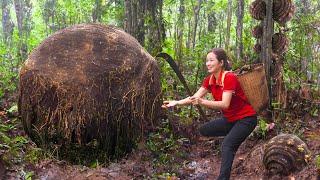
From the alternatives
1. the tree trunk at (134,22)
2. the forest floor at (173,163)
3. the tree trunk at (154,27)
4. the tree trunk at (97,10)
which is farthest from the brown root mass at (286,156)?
the tree trunk at (97,10)

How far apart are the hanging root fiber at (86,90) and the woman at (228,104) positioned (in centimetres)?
107

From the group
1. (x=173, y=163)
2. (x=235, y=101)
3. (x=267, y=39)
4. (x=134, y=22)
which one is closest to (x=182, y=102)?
(x=235, y=101)

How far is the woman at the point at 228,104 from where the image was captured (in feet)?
15.8

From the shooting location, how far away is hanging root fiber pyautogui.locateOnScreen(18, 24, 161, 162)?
221 inches

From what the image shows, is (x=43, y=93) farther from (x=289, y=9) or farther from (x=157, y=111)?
(x=289, y=9)

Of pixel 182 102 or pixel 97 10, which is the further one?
pixel 97 10

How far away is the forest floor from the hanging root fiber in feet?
1.29

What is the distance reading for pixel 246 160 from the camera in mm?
6113

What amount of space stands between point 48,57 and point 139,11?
3.38 meters

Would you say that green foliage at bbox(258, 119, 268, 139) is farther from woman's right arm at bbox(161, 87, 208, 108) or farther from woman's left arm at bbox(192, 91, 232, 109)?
woman's left arm at bbox(192, 91, 232, 109)

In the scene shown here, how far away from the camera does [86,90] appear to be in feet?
18.4

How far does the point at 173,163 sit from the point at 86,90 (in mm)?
1834

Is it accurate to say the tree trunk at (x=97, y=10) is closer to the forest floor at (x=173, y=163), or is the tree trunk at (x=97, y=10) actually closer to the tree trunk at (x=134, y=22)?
the tree trunk at (x=134, y=22)

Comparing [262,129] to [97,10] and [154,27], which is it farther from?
[97,10]
